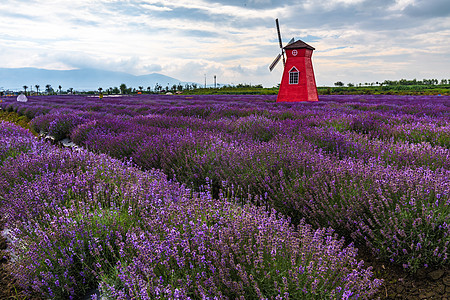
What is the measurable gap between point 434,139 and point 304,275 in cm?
466

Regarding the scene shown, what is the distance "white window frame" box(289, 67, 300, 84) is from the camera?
20.5 metres

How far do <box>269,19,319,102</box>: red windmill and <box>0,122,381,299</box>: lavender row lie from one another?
18.7 metres

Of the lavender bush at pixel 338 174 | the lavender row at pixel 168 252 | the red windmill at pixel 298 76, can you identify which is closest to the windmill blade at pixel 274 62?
the red windmill at pixel 298 76

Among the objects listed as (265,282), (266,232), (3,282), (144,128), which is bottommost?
(3,282)

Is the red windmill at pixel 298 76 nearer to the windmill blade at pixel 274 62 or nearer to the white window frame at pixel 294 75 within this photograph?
the white window frame at pixel 294 75

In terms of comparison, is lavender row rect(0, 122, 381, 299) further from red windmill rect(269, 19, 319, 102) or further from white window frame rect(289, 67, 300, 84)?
white window frame rect(289, 67, 300, 84)

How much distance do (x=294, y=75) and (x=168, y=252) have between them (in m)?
20.3

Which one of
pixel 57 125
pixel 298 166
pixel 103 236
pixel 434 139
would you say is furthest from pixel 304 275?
pixel 57 125

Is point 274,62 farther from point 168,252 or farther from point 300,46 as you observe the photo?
point 168,252

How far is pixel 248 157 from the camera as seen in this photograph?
12.9 ft

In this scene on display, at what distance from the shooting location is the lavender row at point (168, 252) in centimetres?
162

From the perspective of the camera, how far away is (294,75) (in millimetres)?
20641

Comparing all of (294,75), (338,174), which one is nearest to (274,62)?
(294,75)

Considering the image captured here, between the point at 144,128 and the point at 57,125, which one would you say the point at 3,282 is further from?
the point at 57,125
